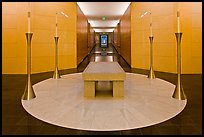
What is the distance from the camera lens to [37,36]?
7.77 meters

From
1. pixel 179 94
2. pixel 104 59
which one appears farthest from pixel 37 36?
pixel 104 59

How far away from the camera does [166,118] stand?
119 inches

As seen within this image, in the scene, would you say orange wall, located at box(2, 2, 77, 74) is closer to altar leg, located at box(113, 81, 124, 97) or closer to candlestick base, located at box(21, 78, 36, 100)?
candlestick base, located at box(21, 78, 36, 100)

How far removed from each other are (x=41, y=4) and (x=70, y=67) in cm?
276

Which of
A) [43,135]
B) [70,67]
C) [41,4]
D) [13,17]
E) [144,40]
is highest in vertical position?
[41,4]

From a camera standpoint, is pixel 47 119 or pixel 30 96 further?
pixel 30 96

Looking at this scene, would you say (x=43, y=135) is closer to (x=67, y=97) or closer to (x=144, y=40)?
(x=67, y=97)

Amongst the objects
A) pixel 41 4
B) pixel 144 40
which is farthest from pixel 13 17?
pixel 144 40

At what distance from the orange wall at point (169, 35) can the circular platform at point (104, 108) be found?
9.15 feet

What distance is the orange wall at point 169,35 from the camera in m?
7.10

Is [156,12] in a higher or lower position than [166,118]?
higher

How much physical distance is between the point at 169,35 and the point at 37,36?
4.59 meters

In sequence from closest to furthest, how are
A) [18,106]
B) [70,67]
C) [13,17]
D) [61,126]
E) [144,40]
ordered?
1. [61,126]
2. [18,106]
3. [13,17]
4. [144,40]
5. [70,67]

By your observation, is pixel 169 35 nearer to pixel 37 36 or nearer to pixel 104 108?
pixel 37 36
